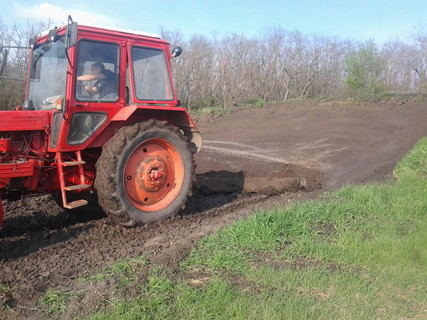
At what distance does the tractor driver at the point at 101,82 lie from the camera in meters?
4.76

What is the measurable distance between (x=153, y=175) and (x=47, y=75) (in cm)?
174

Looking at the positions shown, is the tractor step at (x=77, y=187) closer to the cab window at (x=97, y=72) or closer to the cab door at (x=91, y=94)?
the cab door at (x=91, y=94)

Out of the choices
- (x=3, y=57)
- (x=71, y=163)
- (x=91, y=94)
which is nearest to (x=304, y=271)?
(x=71, y=163)

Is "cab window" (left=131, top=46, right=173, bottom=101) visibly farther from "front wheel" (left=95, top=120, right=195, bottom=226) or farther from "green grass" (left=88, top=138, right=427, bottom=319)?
"green grass" (left=88, top=138, right=427, bottom=319)

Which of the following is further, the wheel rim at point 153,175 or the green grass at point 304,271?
the wheel rim at point 153,175

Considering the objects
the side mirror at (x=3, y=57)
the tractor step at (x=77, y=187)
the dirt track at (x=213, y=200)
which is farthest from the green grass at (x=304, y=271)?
the side mirror at (x=3, y=57)

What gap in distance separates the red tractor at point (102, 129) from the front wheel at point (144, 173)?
12 mm

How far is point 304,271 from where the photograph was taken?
356 cm

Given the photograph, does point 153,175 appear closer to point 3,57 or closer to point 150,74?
point 150,74

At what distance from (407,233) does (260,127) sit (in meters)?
11.4

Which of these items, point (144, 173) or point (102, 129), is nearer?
→ point (102, 129)

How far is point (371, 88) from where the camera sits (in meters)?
22.9

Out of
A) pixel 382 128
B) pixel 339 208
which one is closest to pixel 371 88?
pixel 382 128

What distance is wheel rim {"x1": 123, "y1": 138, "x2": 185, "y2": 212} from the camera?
499cm
